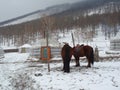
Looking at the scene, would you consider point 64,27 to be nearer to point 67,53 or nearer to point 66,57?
point 67,53

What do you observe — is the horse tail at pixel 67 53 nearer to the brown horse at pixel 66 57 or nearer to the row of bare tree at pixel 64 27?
the brown horse at pixel 66 57

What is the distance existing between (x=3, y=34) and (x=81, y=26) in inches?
1469

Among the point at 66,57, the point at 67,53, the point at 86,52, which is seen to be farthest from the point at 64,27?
the point at 66,57

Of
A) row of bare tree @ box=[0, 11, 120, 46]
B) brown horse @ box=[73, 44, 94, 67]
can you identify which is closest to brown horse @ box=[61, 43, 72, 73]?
brown horse @ box=[73, 44, 94, 67]

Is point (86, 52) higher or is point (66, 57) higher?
point (86, 52)

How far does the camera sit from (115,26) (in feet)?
273

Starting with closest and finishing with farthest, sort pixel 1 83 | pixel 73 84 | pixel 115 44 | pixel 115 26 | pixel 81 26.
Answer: pixel 73 84 < pixel 1 83 < pixel 115 44 < pixel 115 26 < pixel 81 26

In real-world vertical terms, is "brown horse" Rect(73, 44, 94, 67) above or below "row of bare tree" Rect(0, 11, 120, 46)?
below

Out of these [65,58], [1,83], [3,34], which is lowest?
[1,83]

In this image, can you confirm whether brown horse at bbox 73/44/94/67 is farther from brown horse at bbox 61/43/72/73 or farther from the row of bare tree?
the row of bare tree

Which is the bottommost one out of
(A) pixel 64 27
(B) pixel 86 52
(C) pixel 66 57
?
(C) pixel 66 57

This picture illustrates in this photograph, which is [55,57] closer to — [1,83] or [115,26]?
[1,83]

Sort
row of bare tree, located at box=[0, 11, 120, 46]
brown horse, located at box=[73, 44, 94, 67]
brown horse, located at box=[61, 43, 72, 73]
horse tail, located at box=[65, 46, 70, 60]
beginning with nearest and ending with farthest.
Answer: brown horse, located at box=[61, 43, 72, 73], horse tail, located at box=[65, 46, 70, 60], brown horse, located at box=[73, 44, 94, 67], row of bare tree, located at box=[0, 11, 120, 46]

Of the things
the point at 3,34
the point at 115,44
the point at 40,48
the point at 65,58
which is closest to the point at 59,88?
the point at 65,58
